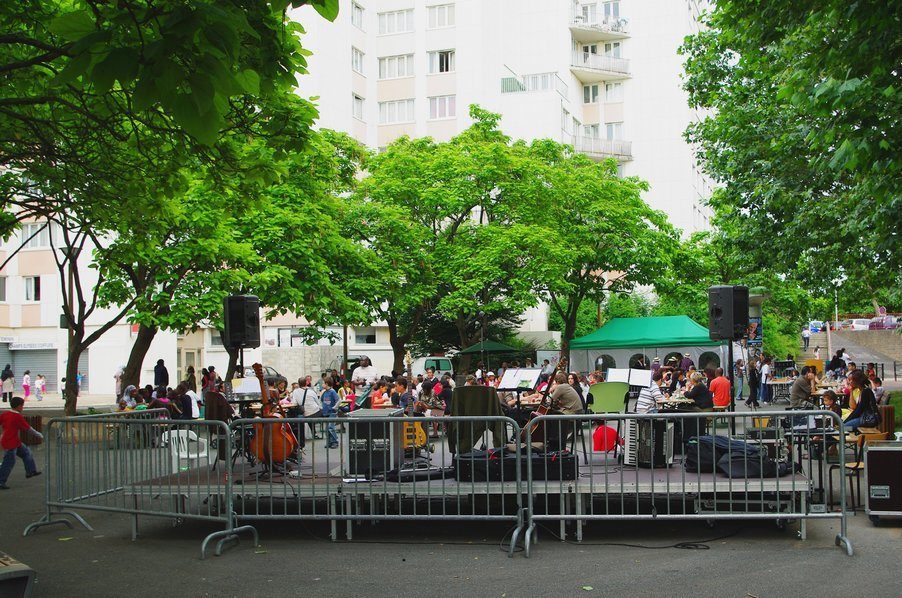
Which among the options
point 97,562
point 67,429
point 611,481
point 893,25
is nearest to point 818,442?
point 611,481

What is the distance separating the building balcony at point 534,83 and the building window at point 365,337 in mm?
15692

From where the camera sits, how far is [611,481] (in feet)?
30.0

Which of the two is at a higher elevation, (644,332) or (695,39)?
(695,39)

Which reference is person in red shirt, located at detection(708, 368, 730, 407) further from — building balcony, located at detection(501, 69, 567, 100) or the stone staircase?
the stone staircase

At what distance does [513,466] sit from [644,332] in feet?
71.2

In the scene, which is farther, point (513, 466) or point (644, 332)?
point (644, 332)

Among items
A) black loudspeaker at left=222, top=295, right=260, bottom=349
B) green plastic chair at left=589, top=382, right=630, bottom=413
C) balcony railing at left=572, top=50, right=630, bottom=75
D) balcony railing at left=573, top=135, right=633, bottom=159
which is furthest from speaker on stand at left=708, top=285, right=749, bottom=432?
balcony railing at left=572, top=50, right=630, bottom=75

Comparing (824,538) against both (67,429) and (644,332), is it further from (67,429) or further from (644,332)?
(644,332)

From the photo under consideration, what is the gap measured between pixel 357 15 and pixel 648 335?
94.1ft

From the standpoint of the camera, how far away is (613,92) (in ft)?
186

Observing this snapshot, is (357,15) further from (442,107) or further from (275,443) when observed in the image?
(275,443)

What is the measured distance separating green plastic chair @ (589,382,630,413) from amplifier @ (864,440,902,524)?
5.13 m

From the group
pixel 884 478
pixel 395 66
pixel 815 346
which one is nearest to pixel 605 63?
pixel 395 66

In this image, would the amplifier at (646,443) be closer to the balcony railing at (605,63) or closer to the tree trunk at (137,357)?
the tree trunk at (137,357)
